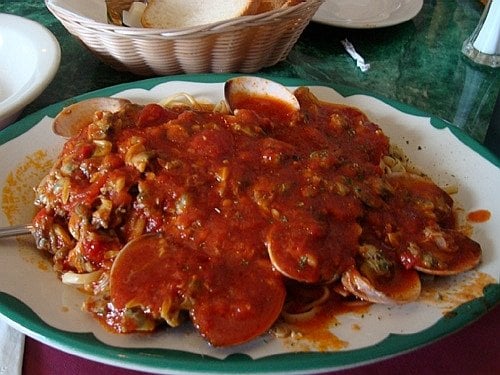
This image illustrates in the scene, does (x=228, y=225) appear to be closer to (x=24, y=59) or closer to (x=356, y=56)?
(x=24, y=59)

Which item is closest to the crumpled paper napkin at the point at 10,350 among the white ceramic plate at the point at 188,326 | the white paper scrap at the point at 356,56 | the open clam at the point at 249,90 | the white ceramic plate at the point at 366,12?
the white ceramic plate at the point at 188,326

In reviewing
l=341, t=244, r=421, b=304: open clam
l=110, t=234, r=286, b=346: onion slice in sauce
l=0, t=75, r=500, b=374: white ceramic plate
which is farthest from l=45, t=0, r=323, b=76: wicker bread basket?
l=341, t=244, r=421, b=304: open clam

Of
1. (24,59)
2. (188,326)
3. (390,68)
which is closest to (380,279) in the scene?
(188,326)

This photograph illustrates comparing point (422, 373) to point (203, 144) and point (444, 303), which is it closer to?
point (444, 303)

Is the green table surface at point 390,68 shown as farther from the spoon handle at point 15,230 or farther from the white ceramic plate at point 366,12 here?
the spoon handle at point 15,230

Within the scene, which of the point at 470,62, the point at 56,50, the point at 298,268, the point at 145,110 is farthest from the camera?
the point at 470,62

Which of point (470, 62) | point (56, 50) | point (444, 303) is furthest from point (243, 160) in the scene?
point (470, 62)
